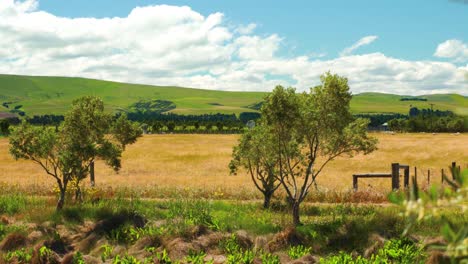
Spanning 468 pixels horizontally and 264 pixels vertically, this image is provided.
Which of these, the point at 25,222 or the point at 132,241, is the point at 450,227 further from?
the point at 25,222

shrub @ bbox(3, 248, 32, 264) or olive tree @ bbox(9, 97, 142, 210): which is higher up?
olive tree @ bbox(9, 97, 142, 210)

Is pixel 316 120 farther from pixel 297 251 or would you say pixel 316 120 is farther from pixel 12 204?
pixel 12 204

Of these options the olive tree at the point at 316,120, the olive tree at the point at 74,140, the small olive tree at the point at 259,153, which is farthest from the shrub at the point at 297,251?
the olive tree at the point at 74,140

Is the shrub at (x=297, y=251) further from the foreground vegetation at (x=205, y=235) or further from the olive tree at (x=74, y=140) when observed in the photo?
the olive tree at (x=74, y=140)

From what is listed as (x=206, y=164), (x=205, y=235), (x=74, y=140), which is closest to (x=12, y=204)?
(x=74, y=140)

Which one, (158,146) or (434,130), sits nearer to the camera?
(158,146)

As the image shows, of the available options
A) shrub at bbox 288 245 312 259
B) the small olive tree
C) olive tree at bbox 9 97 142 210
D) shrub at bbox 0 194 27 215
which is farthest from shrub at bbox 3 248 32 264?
the small olive tree

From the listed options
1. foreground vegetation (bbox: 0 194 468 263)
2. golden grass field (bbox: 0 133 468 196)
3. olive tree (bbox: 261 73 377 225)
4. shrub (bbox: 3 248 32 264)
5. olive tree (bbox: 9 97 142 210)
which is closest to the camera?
shrub (bbox: 3 248 32 264)

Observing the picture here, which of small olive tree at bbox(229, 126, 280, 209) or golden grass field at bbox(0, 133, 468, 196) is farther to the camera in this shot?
golden grass field at bbox(0, 133, 468, 196)

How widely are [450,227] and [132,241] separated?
61.7 feet

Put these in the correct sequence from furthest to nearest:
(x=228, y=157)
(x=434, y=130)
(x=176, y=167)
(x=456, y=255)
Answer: (x=434, y=130) → (x=228, y=157) → (x=176, y=167) → (x=456, y=255)

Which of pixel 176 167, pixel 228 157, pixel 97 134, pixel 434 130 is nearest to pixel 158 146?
pixel 228 157

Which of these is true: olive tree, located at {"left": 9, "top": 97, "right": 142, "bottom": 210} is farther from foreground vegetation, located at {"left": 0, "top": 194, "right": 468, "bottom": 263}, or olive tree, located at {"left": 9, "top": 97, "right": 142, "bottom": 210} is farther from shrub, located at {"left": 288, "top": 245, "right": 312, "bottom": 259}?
shrub, located at {"left": 288, "top": 245, "right": 312, "bottom": 259}

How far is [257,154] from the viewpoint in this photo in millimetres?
23172
